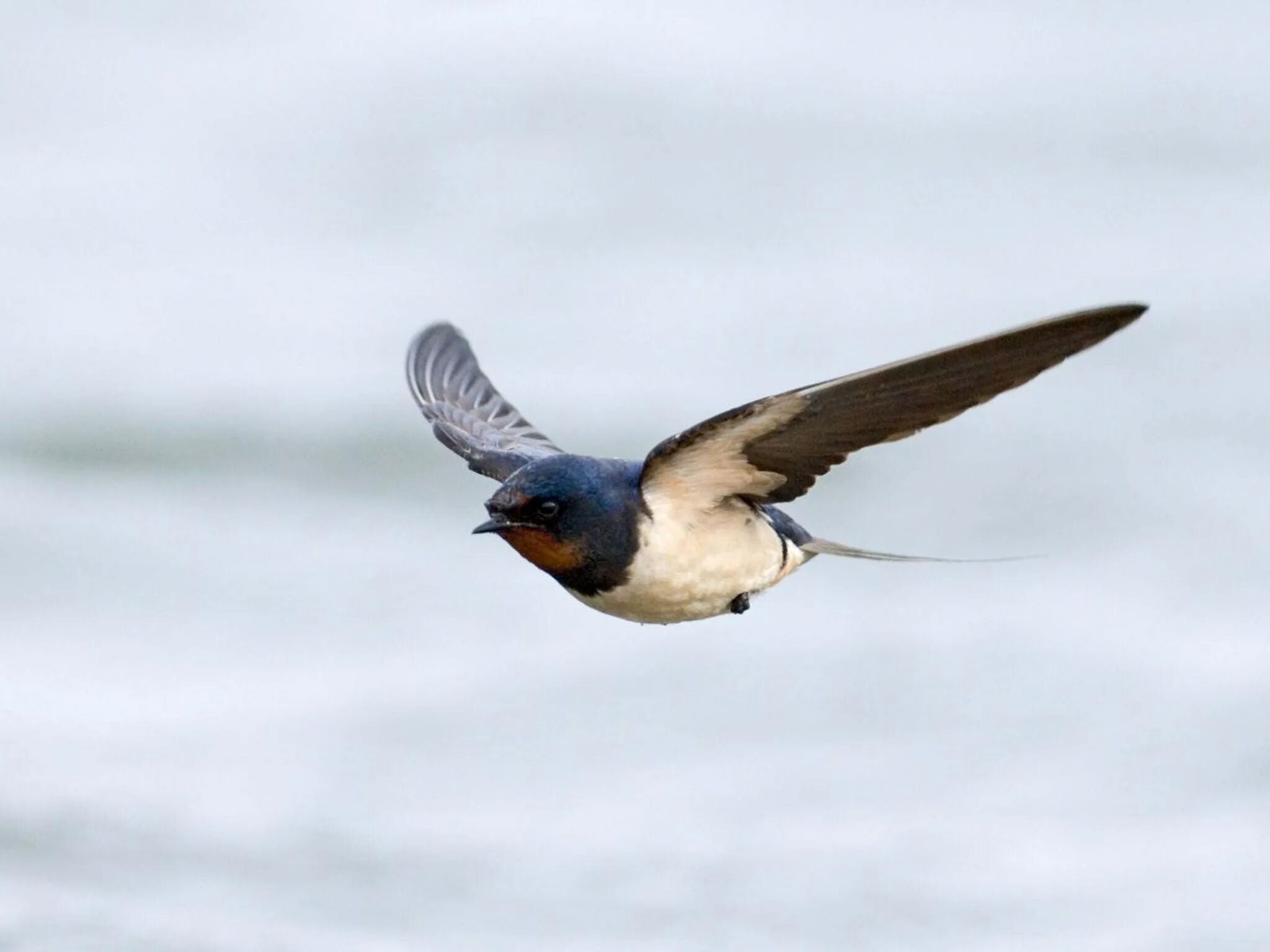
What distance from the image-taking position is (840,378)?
5227 mm

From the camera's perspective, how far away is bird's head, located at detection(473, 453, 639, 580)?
219 inches

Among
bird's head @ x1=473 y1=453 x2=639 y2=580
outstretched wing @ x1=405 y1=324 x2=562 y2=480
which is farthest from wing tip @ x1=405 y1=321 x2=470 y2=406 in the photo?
bird's head @ x1=473 y1=453 x2=639 y2=580

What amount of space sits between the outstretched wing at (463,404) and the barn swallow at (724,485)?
2.85 ft

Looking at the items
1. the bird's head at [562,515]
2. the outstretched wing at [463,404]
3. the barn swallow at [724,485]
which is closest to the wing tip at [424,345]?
the outstretched wing at [463,404]

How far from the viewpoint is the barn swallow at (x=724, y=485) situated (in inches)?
207

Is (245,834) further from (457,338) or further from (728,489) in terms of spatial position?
(728,489)

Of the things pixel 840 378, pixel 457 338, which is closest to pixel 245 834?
pixel 457 338

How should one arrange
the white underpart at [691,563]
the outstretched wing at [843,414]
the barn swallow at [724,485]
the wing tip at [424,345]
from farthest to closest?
1. the wing tip at [424,345]
2. the white underpart at [691,563]
3. the barn swallow at [724,485]
4. the outstretched wing at [843,414]

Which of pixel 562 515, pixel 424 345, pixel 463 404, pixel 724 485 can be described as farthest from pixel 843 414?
pixel 424 345

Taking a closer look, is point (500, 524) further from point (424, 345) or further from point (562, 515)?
point (424, 345)

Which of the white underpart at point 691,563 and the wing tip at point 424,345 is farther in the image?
the wing tip at point 424,345

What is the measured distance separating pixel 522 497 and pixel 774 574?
60 cm

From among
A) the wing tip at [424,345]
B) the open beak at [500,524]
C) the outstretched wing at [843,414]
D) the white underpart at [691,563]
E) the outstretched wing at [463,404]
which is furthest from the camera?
the wing tip at [424,345]

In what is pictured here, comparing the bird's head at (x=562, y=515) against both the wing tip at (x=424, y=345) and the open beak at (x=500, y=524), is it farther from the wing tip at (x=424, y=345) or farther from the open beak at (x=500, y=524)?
the wing tip at (x=424, y=345)
